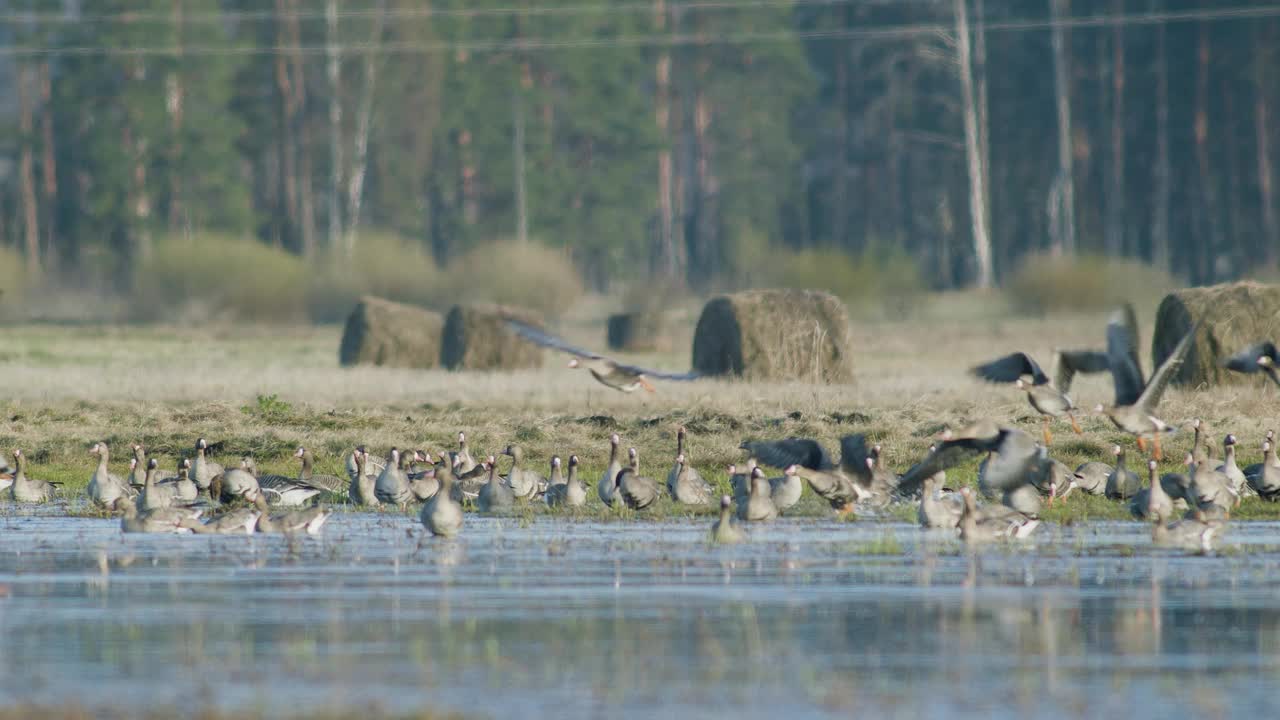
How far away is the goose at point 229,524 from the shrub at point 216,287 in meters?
47.3

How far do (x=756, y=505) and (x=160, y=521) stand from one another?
4.98m

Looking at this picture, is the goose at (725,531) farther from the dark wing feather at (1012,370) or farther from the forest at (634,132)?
the forest at (634,132)

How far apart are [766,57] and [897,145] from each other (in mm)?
6978

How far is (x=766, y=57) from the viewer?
325ft

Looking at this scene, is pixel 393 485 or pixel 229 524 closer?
pixel 229 524

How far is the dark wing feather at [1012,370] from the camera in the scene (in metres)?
20.0

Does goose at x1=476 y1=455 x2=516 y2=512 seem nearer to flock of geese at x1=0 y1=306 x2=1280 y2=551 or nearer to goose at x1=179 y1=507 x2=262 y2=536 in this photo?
flock of geese at x1=0 y1=306 x2=1280 y2=551

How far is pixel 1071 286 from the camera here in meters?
62.3

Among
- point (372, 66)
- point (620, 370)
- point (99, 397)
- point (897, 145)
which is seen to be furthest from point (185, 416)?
point (897, 145)

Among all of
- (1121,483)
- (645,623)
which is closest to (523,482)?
(1121,483)

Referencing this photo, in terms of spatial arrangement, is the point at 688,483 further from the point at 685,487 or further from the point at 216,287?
the point at 216,287

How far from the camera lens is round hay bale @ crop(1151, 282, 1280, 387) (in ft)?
104

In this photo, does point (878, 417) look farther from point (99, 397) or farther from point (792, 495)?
point (99, 397)

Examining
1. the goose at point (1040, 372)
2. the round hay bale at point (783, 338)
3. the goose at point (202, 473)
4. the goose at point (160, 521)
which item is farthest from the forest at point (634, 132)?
the goose at point (160, 521)
